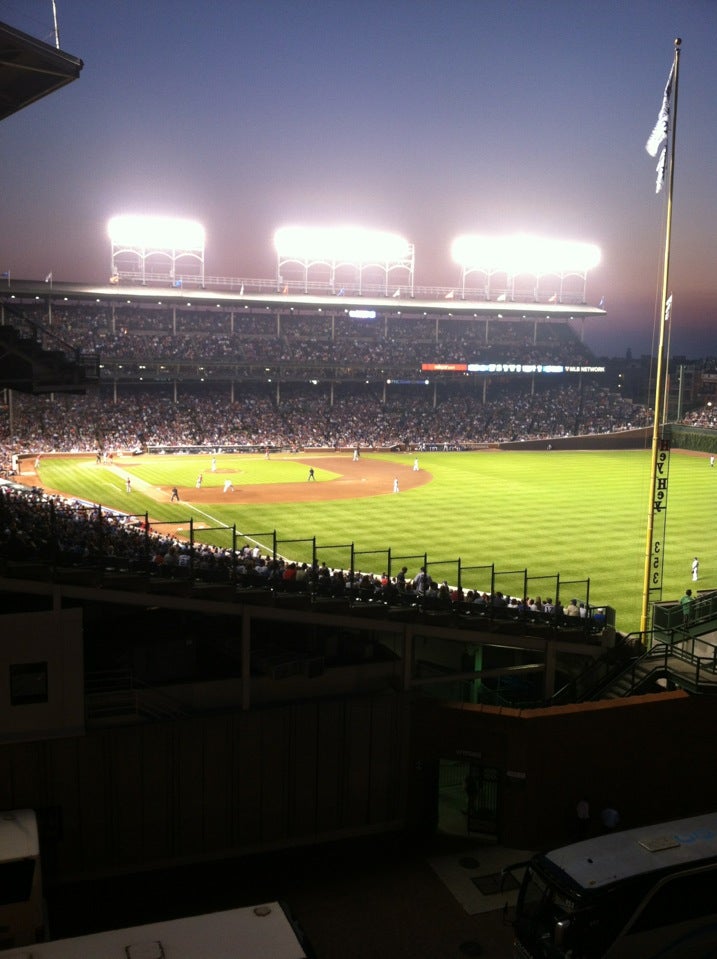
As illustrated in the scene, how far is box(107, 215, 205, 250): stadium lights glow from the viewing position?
74625mm

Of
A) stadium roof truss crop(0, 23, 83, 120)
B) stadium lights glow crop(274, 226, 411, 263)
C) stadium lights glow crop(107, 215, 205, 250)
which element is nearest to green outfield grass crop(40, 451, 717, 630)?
stadium roof truss crop(0, 23, 83, 120)

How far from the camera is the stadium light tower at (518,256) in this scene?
86.1 metres

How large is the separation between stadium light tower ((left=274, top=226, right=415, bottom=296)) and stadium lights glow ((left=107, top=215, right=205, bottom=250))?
8138 millimetres

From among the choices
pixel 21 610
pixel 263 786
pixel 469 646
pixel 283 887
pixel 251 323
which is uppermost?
pixel 251 323

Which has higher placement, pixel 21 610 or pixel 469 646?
pixel 21 610

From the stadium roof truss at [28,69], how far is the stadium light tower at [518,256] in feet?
244

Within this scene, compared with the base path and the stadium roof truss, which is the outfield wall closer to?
the base path

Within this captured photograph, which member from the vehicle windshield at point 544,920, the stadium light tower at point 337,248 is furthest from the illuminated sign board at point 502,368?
the vehicle windshield at point 544,920

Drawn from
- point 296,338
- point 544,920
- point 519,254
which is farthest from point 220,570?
point 519,254

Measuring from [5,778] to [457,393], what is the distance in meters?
78.9

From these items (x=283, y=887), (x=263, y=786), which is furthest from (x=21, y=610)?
(x=283, y=887)

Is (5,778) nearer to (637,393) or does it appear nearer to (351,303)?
(351,303)

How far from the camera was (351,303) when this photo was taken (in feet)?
264

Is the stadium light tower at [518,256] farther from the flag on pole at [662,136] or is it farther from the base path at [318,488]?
the flag on pole at [662,136]
